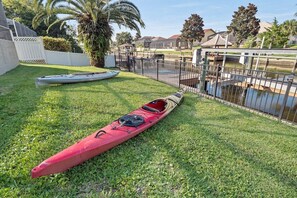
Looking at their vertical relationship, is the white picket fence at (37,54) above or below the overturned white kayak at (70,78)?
above

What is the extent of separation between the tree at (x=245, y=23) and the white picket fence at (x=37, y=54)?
42.0 metres

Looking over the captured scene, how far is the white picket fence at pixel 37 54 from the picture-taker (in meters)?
11.9

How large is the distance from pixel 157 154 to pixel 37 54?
14086 millimetres

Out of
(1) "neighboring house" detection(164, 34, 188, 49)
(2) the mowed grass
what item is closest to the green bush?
(2) the mowed grass

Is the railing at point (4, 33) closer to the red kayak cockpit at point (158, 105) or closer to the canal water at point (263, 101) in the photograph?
the red kayak cockpit at point (158, 105)

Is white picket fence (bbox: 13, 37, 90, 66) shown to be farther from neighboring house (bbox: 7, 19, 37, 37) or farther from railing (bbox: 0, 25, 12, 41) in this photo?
neighboring house (bbox: 7, 19, 37, 37)

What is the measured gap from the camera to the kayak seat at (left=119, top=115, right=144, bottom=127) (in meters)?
2.95

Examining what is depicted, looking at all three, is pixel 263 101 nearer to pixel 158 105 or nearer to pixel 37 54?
pixel 158 105

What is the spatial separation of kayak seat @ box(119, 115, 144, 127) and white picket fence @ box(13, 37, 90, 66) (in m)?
12.7

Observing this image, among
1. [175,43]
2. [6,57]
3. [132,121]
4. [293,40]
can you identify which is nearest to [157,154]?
[132,121]

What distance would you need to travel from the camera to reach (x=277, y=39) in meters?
25.9

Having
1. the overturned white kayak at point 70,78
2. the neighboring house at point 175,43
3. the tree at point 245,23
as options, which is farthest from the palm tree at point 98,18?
the neighboring house at point 175,43

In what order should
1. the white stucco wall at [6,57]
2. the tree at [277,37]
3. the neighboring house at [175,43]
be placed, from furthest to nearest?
the neighboring house at [175,43]
the tree at [277,37]
the white stucco wall at [6,57]

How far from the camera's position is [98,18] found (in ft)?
37.8
